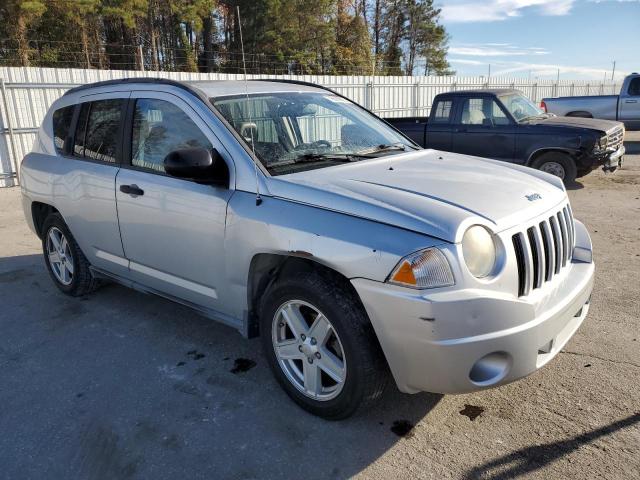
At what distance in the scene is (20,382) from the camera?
3.57 metres

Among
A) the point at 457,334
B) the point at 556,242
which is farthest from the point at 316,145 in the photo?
the point at 457,334

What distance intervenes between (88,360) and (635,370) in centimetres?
369

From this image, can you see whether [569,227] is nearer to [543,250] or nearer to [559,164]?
[543,250]

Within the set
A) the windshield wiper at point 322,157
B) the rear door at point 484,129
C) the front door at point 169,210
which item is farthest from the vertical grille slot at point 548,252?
the rear door at point 484,129

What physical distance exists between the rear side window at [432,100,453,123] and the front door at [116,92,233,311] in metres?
7.47

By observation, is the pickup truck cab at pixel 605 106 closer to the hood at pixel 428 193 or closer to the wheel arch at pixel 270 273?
the hood at pixel 428 193

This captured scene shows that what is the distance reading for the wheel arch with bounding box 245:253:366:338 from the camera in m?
2.84

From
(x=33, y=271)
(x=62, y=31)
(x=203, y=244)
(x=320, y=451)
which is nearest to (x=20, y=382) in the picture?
(x=203, y=244)

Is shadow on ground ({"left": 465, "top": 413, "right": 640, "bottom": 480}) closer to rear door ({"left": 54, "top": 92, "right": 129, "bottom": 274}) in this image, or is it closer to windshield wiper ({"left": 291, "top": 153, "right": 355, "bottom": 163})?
windshield wiper ({"left": 291, "top": 153, "right": 355, "bottom": 163})

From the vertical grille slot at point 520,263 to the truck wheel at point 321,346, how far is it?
2.48 ft

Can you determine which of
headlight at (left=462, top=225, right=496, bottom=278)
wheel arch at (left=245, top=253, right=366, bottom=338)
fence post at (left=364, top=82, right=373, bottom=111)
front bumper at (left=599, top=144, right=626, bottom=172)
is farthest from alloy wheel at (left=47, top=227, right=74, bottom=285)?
fence post at (left=364, top=82, right=373, bottom=111)

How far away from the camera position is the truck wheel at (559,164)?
9305 mm

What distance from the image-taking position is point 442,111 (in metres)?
10.4

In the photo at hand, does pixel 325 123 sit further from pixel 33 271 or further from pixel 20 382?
pixel 33 271
